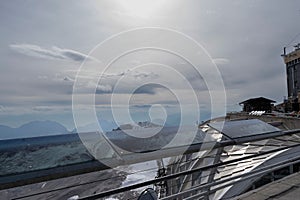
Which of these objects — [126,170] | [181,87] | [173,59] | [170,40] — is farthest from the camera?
[170,40]

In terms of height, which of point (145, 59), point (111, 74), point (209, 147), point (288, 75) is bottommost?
point (209, 147)

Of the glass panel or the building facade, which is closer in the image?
the glass panel

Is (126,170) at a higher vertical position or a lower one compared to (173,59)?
lower

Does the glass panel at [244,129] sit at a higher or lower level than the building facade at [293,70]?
lower

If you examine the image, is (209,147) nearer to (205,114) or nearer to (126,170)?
(126,170)

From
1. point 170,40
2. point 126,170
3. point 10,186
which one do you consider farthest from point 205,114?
point 170,40

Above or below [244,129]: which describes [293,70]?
above

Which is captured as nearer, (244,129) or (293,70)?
(244,129)

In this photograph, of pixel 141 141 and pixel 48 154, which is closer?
pixel 48 154

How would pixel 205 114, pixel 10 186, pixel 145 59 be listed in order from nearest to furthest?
pixel 10 186 < pixel 205 114 < pixel 145 59

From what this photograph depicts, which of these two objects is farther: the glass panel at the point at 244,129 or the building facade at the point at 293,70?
the building facade at the point at 293,70

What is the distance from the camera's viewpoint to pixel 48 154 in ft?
4.25

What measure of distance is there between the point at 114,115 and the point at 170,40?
3495mm

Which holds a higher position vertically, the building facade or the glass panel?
the building facade
